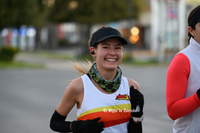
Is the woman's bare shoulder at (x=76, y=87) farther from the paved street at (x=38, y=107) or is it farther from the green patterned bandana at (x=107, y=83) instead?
the paved street at (x=38, y=107)

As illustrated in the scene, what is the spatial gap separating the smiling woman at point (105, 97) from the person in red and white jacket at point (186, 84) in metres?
0.25

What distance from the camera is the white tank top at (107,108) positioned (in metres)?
2.38

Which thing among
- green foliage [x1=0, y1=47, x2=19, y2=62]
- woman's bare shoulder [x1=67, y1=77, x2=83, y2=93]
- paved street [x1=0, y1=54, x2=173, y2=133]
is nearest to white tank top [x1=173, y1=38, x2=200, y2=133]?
woman's bare shoulder [x1=67, y1=77, x2=83, y2=93]

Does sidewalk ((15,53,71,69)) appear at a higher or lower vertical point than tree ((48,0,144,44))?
lower

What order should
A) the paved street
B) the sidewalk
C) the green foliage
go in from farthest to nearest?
the green foliage, the sidewalk, the paved street

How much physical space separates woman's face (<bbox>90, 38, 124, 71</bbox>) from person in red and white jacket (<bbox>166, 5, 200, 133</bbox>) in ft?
1.38

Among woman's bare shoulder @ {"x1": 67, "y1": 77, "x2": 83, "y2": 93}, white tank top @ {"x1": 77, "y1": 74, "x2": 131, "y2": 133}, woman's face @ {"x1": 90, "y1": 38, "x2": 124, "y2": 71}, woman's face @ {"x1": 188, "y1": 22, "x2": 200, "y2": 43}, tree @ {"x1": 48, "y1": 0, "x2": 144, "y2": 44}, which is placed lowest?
white tank top @ {"x1": 77, "y1": 74, "x2": 131, "y2": 133}

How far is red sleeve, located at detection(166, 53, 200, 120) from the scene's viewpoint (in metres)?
2.34

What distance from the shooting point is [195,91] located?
2.41 m

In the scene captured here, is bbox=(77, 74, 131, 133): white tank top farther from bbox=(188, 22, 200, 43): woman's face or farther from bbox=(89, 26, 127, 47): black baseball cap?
bbox=(188, 22, 200, 43): woman's face

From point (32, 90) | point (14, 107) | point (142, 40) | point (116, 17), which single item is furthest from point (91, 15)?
point (142, 40)

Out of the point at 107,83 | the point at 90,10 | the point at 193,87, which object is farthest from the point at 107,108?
the point at 90,10

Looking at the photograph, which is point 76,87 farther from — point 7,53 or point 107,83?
point 7,53

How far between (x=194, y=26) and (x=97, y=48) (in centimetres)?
76
